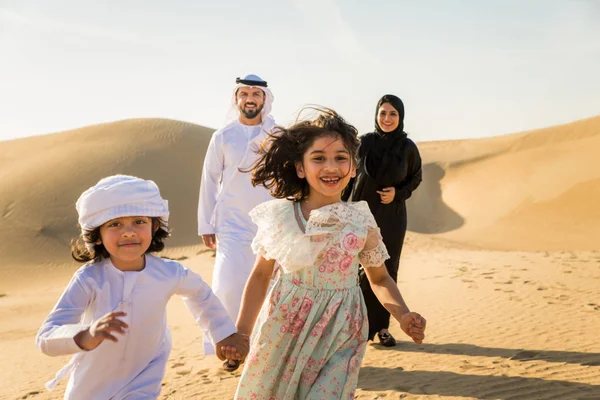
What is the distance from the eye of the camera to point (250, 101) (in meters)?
6.19

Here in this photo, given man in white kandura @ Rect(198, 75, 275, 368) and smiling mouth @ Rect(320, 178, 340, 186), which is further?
man in white kandura @ Rect(198, 75, 275, 368)

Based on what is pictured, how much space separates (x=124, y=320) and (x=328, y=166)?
1205mm

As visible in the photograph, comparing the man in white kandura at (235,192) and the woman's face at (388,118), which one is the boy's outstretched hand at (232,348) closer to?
the man in white kandura at (235,192)

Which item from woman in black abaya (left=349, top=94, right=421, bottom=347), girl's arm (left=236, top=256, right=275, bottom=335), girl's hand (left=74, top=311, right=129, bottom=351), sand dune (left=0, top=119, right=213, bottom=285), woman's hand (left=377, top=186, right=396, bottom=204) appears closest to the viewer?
girl's hand (left=74, top=311, right=129, bottom=351)

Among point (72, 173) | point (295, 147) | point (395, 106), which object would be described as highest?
point (395, 106)

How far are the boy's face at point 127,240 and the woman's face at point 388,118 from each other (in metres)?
3.63

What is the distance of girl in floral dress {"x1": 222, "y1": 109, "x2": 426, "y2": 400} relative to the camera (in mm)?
2963

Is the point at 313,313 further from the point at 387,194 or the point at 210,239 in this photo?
the point at 210,239

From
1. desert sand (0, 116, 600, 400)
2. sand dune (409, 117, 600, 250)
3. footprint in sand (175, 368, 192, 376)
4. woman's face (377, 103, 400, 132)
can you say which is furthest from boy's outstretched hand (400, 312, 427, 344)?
sand dune (409, 117, 600, 250)

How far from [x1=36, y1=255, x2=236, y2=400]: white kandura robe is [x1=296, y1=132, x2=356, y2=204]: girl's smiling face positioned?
77 centimetres

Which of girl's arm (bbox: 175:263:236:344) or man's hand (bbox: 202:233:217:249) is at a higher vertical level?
girl's arm (bbox: 175:263:236:344)

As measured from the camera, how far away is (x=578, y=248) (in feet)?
65.6

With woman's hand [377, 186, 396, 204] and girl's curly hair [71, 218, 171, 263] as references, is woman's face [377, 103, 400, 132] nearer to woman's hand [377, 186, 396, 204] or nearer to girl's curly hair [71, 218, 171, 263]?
woman's hand [377, 186, 396, 204]

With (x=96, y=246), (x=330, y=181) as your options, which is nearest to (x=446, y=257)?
(x=330, y=181)
